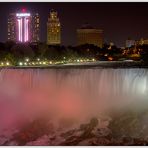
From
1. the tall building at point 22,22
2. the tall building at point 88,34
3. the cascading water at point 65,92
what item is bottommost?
the cascading water at point 65,92

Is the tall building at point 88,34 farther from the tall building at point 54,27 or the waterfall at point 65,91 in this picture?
the waterfall at point 65,91

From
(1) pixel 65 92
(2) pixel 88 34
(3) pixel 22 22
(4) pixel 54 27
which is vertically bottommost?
(1) pixel 65 92

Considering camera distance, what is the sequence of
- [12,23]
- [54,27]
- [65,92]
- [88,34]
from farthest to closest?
[88,34] → [54,27] → [12,23] → [65,92]

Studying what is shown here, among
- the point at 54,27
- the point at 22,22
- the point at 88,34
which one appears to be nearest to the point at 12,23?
the point at 22,22

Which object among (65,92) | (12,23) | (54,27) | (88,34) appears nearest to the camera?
(65,92)

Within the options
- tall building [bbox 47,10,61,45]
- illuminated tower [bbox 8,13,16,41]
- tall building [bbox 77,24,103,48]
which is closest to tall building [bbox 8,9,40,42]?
illuminated tower [bbox 8,13,16,41]

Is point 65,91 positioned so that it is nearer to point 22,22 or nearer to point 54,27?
point 22,22

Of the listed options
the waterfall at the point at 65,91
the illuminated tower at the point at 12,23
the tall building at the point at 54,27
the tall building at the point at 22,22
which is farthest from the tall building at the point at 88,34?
the waterfall at the point at 65,91

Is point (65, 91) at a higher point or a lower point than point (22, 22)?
lower

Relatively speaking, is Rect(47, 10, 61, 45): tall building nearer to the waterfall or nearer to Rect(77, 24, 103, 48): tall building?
Rect(77, 24, 103, 48): tall building
